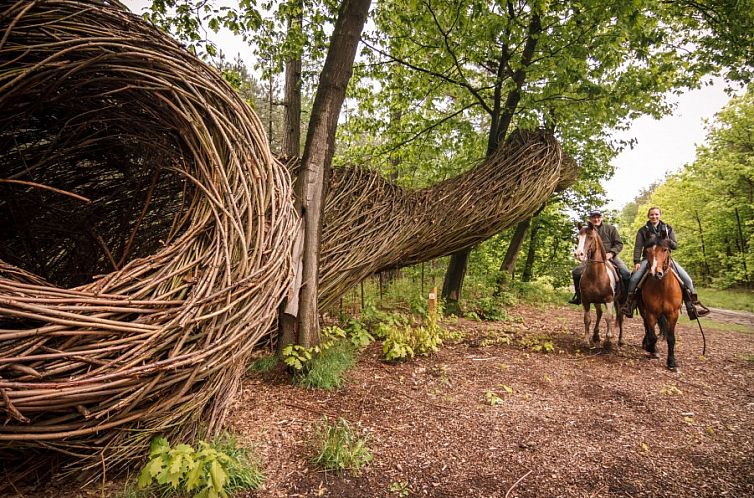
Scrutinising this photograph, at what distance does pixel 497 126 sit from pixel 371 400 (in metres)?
5.04

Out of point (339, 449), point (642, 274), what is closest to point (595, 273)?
point (642, 274)

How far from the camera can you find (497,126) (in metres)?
6.03

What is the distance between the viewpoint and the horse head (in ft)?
14.4

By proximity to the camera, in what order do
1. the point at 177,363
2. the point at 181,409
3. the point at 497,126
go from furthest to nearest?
the point at 497,126, the point at 181,409, the point at 177,363

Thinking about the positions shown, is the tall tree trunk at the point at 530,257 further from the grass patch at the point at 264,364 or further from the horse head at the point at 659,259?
the grass patch at the point at 264,364

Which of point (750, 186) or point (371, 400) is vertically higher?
point (750, 186)

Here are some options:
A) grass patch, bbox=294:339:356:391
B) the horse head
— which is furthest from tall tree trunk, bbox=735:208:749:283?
grass patch, bbox=294:339:356:391

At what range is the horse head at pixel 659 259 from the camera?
4.40 meters

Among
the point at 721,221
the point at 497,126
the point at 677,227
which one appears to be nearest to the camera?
the point at 497,126

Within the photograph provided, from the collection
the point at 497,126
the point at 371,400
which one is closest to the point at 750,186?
the point at 497,126

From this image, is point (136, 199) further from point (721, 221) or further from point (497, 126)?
point (721, 221)

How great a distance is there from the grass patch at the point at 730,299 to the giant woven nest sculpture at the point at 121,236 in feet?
60.2

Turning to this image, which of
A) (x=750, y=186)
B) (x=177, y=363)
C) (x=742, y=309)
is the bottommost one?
(x=742, y=309)

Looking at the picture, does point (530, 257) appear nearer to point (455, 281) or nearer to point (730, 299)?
point (455, 281)
